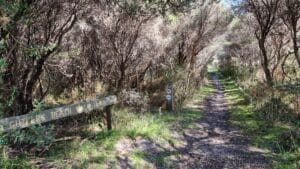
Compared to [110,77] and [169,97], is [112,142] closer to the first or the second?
[110,77]

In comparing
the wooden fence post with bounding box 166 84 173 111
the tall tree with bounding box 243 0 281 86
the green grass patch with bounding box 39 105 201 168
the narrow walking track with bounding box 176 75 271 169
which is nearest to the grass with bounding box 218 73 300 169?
the narrow walking track with bounding box 176 75 271 169

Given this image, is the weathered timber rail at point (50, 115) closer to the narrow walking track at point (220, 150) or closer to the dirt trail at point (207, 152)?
the dirt trail at point (207, 152)

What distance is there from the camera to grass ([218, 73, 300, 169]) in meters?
9.01

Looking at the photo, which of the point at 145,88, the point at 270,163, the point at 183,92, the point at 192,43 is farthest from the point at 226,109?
the point at 270,163

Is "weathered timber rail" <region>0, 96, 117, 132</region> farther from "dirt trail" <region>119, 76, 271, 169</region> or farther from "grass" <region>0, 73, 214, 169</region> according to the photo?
"dirt trail" <region>119, 76, 271, 169</region>

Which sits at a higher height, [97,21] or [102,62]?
[97,21]

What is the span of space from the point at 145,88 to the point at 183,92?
1955 millimetres

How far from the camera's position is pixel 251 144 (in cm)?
1105

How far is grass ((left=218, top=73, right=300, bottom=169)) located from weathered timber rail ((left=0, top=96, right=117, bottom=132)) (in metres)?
3.89

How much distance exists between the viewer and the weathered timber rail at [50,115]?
6.07 metres

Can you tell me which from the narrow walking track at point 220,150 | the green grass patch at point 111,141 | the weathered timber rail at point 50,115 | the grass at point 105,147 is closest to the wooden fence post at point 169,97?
the narrow walking track at point 220,150

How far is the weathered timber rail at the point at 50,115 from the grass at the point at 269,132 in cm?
389

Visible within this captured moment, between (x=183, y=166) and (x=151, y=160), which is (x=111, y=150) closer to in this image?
(x=151, y=160)

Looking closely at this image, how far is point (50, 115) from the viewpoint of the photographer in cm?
729
